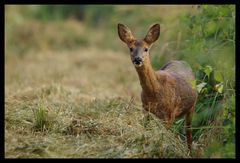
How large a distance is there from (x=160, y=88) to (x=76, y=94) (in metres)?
3.30

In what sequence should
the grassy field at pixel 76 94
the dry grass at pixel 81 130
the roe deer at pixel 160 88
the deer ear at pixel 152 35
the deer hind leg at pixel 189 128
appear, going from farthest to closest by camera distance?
the deer ear at pixel 152 35
the roe deer at pixel 160 88
the deer hind leg at pixel 189 128
the grassy field at pixel 76 94
the dry grass at pixel 81 130

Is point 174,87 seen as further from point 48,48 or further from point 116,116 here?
point 48,48

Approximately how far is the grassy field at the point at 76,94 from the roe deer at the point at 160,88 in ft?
0.65

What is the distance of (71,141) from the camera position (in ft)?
24.0

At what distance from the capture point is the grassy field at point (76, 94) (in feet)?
23.2

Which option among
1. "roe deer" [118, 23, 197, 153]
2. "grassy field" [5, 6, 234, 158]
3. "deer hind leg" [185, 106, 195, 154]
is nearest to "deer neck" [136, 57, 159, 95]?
"roe deer" [118, 23, 197, 153]

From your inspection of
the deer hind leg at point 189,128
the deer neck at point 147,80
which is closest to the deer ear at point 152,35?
the deer neck at point 147,80

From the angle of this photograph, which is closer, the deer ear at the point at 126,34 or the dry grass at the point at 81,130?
the dry grass at the point at 81,130

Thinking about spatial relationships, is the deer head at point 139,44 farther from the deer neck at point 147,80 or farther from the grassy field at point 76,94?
the grassy field at point 76,94

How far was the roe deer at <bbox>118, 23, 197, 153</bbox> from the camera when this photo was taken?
8.26 meters

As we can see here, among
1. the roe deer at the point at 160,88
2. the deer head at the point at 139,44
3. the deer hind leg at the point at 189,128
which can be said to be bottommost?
the deer hind leg at the point at 189,128
